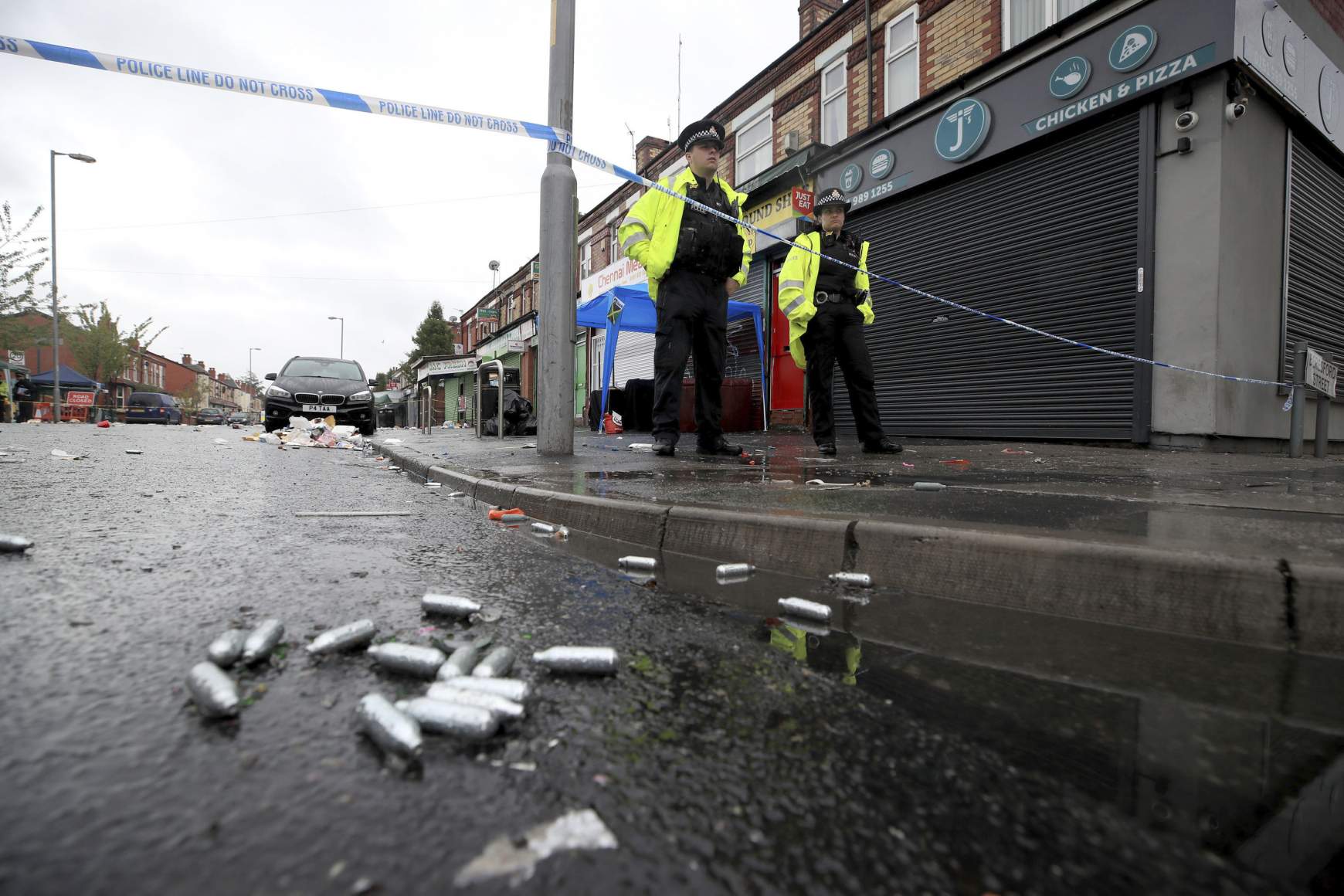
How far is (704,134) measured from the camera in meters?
5.93

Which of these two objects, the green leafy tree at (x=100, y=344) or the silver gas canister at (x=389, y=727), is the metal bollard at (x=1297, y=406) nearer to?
the silver gas canister at (x=389, y=727)

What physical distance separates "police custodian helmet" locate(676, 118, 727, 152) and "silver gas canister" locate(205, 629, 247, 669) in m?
5.37

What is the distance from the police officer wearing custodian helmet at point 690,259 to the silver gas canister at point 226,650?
4372mm

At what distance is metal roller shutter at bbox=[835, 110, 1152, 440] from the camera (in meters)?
7.84

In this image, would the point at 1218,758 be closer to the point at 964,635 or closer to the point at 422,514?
the point at 964,635

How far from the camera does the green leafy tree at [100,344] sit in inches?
1455

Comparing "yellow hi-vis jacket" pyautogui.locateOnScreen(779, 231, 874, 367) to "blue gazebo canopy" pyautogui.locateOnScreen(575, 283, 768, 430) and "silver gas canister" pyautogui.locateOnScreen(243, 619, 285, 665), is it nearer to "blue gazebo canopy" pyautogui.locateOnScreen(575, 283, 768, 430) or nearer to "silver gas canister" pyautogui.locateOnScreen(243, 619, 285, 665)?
"silver gas canister" pyautogui.locateOnScreen(243, 619, 285, 665)

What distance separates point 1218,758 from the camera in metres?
1.22

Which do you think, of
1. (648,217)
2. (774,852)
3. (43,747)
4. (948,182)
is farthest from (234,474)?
(948,182)

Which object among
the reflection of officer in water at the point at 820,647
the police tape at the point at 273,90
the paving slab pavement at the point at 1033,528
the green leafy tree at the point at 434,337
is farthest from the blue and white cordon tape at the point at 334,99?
the green leafy tree at the point at 434,337

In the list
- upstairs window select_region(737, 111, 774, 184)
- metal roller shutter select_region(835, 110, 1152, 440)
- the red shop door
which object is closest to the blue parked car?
upstairs window select_region(737, 111, 774, 184)

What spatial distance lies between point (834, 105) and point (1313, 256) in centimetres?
791

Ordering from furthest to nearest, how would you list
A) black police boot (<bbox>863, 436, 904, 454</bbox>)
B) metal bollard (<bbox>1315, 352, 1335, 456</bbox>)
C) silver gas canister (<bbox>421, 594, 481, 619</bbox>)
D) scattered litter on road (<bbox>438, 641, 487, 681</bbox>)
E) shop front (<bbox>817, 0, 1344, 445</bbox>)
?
metal bollard (<bbox>1315, 352, 1335, 456</bbox>) < shop front (<bbox>817, 0, 1344, 445</bbox>) < black police boot (<bbox>863, 436, 904, 454</bbox>) < silver gas canister (<bbox>421, 594, 481, 619</bbox>) < scattered litter on road (<bbox>438, 641, 487, 681</bbox>)

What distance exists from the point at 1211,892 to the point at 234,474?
693 centimetres
